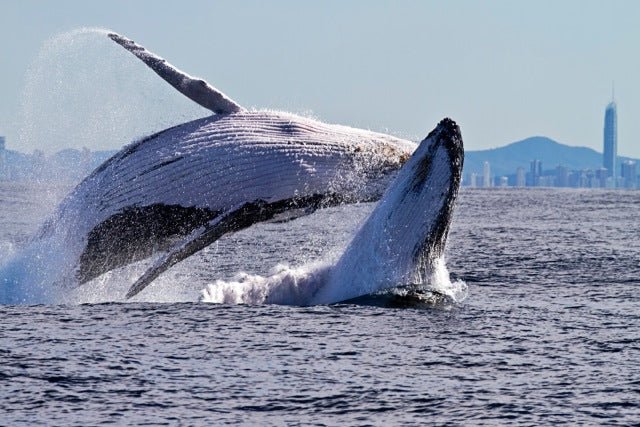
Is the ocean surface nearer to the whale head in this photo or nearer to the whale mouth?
the whale head

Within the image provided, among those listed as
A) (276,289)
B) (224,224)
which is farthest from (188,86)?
(276,289)

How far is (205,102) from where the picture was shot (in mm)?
12031

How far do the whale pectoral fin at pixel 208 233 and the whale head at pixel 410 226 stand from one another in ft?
3.19

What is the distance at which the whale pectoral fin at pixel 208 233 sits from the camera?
11430mm

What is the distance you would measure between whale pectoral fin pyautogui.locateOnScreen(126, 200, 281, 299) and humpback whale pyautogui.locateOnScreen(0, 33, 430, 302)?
12 mm

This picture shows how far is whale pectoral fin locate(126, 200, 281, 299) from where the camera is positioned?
11430 mm

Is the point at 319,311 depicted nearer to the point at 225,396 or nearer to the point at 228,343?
the point at 228,343

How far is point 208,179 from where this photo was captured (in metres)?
11.8

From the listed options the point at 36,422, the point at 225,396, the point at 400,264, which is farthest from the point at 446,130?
the point at 36,422

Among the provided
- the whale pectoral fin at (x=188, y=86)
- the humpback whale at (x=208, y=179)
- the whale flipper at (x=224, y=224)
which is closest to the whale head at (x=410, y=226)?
the humpback whale at (x=208, y=179)

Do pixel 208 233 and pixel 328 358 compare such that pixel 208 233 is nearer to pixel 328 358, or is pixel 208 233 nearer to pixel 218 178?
pixel 218 178

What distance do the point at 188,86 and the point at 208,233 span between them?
4.85 feet

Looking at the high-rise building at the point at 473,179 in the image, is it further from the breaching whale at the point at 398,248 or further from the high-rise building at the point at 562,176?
the breaching whale at the point at 398,248

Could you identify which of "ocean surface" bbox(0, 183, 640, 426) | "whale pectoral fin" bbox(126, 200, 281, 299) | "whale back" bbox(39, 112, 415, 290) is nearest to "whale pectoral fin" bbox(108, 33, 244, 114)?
"whale back" bbox(39, 112, 415, 290)
